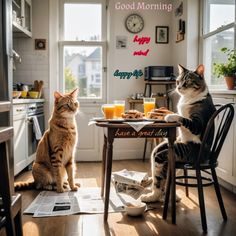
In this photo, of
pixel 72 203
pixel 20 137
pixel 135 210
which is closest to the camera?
pixel 135 210

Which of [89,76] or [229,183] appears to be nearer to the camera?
[229,183]

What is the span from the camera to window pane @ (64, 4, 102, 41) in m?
5.02

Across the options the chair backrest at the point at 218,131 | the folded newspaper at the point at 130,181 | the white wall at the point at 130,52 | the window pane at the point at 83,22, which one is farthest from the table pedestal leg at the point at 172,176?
the window pane at the point at 83,22

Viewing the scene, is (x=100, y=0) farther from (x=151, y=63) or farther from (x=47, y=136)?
(x=47, y=136)

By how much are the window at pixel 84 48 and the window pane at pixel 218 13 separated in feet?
5.59

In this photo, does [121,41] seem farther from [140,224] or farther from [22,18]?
[140,224]

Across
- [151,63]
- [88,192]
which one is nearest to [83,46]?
[151,63]

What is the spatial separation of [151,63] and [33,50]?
6.06 feet

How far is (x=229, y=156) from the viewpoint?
124 inches

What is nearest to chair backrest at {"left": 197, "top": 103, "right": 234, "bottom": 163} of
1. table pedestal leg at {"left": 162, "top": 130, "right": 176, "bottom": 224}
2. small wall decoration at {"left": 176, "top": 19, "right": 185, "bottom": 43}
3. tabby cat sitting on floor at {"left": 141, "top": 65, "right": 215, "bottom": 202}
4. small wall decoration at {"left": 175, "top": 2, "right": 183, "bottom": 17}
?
tabby cat sitting on floor at {"left": 141, "top": 65, "right": 215, "bottom": 202}

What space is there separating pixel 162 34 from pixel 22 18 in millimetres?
2138

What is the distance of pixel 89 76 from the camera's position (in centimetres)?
511

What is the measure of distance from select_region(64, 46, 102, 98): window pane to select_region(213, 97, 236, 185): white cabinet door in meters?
2.30

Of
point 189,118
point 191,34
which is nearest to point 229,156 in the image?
point 189,118
